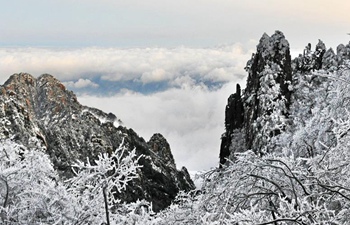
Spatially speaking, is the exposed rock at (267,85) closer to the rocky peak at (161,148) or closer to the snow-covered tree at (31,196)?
the snow-covered tree at (31,196)

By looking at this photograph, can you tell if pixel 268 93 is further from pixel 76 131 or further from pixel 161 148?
pixel 161 148

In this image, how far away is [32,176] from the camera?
826cm

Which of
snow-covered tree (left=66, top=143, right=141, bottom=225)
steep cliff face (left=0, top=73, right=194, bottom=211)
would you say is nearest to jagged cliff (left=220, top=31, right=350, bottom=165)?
steep cliff face (left=0, top=73, right=194, bottom=211)

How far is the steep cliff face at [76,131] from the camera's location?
228 feet

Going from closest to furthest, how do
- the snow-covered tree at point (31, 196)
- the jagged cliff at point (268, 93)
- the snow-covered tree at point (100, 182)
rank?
the snow-covered tree at point (100, 182), the snow-covered tree at point (31, 196), the jagged cliff at point (268, 93)

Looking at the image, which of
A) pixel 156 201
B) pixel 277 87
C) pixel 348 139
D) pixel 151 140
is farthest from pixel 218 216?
pixel 151 140

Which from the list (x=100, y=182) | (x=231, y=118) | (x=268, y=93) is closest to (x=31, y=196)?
(x=100, y=182)

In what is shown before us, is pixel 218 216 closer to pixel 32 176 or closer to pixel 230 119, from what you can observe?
pixel 32 176

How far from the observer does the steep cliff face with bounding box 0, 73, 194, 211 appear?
69562mm

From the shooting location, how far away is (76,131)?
8188 centimetres

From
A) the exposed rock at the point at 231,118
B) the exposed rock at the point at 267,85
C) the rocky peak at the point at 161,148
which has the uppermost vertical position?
the exposed rock at the point at 267,85

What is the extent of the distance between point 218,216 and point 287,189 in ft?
2.48

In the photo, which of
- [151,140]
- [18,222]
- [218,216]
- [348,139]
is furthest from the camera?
[151,140]

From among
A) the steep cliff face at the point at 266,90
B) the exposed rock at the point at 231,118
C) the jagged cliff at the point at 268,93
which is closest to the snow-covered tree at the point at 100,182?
the jagged cliff at the point at 268,93
